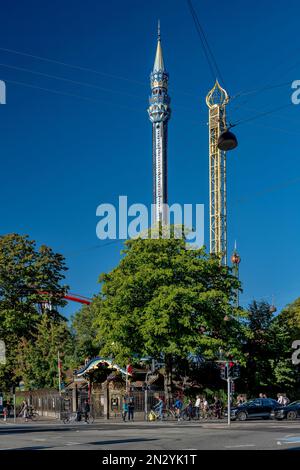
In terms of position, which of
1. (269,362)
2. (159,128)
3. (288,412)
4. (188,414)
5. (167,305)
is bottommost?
(188,414)

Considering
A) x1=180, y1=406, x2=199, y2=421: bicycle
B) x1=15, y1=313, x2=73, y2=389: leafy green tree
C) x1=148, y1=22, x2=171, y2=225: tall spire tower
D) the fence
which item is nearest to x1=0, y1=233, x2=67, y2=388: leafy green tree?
x1=15, y1=313, x2=73, y2=389: leafy green tree

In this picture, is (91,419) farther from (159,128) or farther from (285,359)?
(159,128)

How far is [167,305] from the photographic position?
48094mm

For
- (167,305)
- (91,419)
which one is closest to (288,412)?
(167,305)

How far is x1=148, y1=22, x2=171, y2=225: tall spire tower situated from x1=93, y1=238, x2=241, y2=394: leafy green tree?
334ft

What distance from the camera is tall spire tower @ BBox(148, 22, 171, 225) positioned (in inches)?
6486

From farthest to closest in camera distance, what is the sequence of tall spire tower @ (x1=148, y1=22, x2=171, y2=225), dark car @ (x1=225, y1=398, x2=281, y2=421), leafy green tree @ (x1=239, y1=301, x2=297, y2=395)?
1. tall spire tower @ (x1=148, y1=22, x2=171, y2=225)
2. leafy green tree @ (x1=239, y1=301, x2=297, y2=395)
3. dark car @ (x1=225, y1=398, x2=281, y2=421)

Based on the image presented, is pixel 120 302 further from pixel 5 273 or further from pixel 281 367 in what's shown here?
pixel 5 273

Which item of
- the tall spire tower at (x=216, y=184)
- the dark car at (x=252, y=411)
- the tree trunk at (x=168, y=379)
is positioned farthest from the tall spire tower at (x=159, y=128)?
the dark car at (x=252, y=411)

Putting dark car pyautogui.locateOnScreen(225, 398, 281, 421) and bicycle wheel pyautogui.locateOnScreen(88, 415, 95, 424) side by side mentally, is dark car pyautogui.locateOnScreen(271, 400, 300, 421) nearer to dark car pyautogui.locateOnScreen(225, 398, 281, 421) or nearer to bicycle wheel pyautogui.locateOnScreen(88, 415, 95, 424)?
dark car pyautogui.locateOnScreen(225, 398, 281, 421)

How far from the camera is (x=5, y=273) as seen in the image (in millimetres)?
67062

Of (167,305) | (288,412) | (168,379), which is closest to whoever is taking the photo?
(288,412)

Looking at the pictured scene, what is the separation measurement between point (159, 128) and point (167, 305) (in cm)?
12764

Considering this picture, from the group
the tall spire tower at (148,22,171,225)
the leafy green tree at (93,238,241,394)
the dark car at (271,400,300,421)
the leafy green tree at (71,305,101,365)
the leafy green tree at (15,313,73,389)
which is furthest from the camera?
the tall spire tower at (148,22,171,225)
